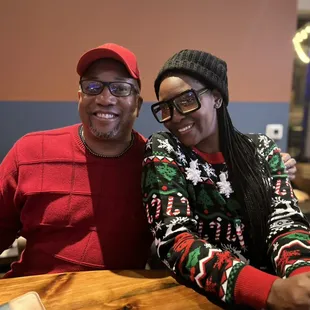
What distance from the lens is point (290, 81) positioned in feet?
7.73

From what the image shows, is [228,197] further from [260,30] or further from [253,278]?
[260,30]

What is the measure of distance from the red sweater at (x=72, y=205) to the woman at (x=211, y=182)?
0.18 metres

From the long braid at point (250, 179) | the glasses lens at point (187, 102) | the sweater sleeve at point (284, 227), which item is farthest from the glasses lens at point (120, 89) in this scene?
the sweater sleeve at point (284, 227)

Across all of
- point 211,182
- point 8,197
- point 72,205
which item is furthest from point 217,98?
point 8,197

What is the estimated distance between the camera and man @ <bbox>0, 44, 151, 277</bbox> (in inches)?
50.7

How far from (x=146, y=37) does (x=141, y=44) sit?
0.16ft

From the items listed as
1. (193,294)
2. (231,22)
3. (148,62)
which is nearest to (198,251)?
(193,294)

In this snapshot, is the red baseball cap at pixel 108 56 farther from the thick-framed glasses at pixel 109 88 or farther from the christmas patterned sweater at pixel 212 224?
the christmas patterned sweater at pixel 212 224

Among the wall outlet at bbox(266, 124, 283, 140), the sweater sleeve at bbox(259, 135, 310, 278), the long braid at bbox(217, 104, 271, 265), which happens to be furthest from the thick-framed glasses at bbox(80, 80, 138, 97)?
the wall outlet at bbox(266, 124, 283, 140)

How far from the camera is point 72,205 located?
1.29 meters

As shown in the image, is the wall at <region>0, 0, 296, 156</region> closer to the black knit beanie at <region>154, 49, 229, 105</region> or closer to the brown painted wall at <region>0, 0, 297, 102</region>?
the brown painted wall at <region>0, 0, 297, 102</region>

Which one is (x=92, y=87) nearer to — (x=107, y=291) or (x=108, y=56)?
(x=108, y=56)

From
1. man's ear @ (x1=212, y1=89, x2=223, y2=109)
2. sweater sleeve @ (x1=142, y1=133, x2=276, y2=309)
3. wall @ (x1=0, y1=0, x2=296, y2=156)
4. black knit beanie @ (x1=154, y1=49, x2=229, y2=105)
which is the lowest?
sweater sleeve @ (x1=142, y1=133, x2=276, y2=309)

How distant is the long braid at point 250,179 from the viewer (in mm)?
1237
